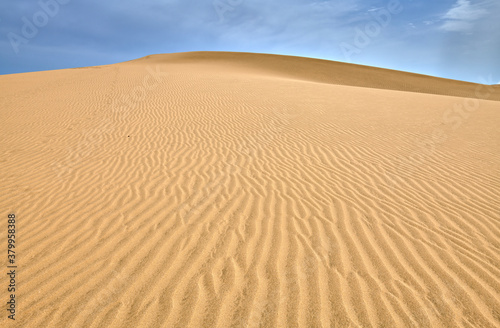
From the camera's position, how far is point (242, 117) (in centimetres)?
1062

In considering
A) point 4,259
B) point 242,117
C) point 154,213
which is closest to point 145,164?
point 154,213

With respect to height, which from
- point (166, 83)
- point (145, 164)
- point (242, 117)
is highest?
point (166, 83)

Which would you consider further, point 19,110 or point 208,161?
point 19,110

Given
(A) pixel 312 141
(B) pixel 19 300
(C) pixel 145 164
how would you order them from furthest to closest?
(A) pixel 312 141 < (C) pixel 145 164 < (B) pixel 19 300

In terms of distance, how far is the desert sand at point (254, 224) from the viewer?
2.48m

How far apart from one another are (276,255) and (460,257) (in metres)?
2.10

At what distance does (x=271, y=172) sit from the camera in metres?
5.73

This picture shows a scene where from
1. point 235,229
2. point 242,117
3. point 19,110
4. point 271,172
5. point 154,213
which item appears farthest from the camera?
point 19,110

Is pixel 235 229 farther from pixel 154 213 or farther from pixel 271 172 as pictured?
pixel 271 172

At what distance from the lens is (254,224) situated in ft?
12.5

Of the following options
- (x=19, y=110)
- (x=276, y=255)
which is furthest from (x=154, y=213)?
(x=19, y=110)

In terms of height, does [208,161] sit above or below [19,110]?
below

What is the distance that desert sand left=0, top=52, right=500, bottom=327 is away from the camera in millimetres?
2482

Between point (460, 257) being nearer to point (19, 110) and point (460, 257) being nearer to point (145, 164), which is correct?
point (145, 164)
